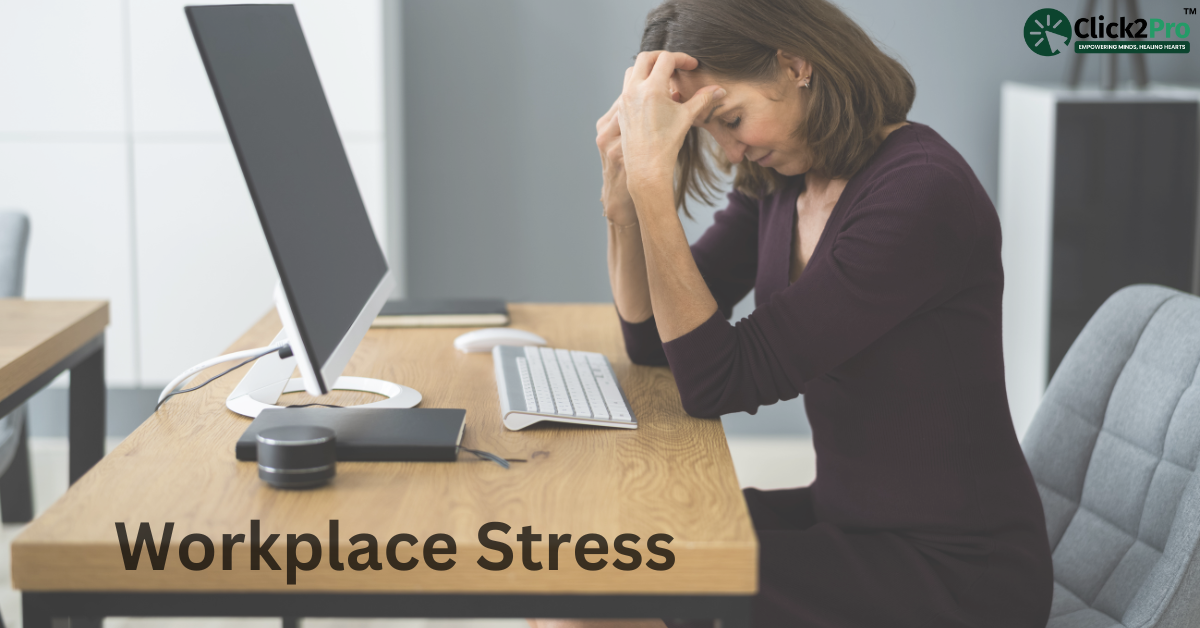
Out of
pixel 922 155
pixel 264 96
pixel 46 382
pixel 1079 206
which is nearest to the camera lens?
pixel 264 96

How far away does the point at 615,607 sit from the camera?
2.64 ft

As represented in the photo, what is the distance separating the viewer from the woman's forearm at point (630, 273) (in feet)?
4.65

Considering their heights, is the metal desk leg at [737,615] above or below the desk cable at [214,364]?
below

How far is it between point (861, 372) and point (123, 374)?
2.18 meters

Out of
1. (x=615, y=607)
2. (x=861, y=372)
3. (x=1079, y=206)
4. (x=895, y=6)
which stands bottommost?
(x=615, y=607)

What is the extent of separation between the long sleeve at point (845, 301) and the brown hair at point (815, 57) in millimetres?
128

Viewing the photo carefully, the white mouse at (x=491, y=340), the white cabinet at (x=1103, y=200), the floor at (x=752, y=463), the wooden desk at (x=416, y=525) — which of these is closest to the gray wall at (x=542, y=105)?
the white cabinet at (x=1103, y=200)

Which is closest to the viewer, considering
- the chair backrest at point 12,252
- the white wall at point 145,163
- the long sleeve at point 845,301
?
the long sleeve at point 845,301

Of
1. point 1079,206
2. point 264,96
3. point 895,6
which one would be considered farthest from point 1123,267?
point 264,96

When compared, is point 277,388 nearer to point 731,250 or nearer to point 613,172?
point 613,172

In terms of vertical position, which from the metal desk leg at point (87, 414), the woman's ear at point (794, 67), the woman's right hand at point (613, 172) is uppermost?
the woman's ear at point (794, 67)

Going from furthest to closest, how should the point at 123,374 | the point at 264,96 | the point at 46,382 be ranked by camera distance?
the point at 123,374
the point at 46,382
the point at 264,96

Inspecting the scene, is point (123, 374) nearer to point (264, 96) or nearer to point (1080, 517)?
point (264, 96)

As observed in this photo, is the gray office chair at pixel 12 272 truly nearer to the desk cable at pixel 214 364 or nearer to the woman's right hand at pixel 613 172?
the desk cable at pixel 214 364
